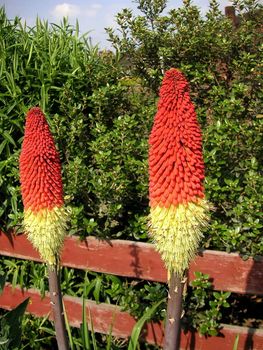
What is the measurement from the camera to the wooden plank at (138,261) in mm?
2979

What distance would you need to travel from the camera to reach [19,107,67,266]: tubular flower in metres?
2.00

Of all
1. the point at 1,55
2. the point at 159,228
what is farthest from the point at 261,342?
the point at 1,55

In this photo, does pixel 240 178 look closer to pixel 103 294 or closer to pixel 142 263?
pixel 142 263

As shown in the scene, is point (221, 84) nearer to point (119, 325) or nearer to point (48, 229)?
point (119, 325)

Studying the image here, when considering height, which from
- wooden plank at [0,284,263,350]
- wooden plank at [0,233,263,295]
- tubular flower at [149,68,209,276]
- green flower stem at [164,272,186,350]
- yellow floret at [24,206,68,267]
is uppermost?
tubular flower at [149,68,209,276]

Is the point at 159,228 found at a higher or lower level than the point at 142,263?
higher

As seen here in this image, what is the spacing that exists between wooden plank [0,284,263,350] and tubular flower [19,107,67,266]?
1076 millimetres

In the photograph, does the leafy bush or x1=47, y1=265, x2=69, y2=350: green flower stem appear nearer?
x1=47, y1=265, x2=69, y2=350: green flower stem

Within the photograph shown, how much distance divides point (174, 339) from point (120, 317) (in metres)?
1.70

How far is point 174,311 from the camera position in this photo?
1740 mm

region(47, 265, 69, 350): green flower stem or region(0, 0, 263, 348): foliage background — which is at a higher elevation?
region(0, 0, 263, 348): foliage background

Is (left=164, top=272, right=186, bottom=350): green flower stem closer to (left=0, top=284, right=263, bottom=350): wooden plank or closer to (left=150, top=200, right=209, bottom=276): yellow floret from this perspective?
(left=150, top=200, right=209, bottom=276): yellow floret

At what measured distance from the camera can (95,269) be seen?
11.4 feet

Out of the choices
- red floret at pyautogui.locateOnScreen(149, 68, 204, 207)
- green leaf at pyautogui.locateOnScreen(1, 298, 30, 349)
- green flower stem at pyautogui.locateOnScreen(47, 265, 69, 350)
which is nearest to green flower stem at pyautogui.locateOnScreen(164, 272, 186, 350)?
red floret at pyautogui.locateOnScreen(149, 68, 204, 207)
